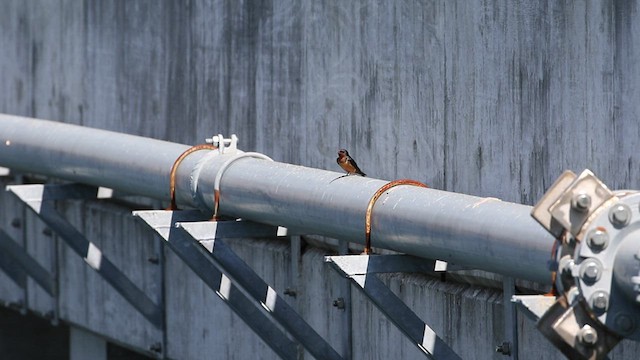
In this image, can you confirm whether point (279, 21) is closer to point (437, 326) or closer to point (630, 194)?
point (437, 326)

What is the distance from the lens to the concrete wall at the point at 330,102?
21.3 feet

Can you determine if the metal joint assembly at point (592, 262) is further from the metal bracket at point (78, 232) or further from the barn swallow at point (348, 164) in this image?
the metal bracket at point (78, 232)

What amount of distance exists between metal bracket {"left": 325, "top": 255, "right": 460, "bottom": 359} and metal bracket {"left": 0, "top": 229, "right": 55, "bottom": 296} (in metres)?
4.53

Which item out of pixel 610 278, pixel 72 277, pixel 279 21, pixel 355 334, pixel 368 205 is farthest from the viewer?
pixel 72 277

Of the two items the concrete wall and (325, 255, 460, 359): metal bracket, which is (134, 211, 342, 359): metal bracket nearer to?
the concrete wall

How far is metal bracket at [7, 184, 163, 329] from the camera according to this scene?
9.14 meters

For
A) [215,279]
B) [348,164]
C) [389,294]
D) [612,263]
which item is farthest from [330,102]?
[612,263]

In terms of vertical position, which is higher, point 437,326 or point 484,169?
point 484,169

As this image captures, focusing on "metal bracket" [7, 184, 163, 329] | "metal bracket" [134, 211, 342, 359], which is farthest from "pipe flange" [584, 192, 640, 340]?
"metal bracket" [7, 184, 163, 329]

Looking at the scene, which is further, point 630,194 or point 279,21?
point 279,21

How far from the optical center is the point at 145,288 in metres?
9.88

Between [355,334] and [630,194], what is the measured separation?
3.14m

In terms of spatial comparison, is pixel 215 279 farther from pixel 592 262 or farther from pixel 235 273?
pixel 592 262

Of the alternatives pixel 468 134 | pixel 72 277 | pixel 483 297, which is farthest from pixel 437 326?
pixel 72 277
